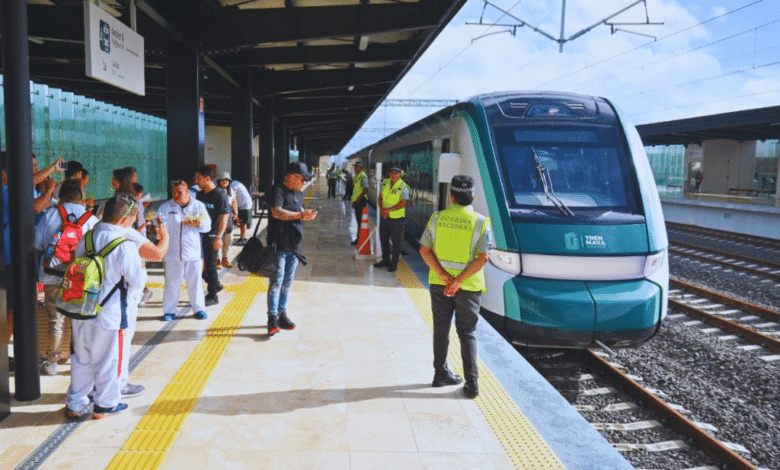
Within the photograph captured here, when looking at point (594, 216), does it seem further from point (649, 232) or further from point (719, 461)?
point (719, 461)

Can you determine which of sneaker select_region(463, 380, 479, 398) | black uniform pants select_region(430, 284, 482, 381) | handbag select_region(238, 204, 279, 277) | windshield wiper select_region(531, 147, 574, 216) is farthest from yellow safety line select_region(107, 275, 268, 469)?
windshield wiper select_region(531, 147, 574, 216)

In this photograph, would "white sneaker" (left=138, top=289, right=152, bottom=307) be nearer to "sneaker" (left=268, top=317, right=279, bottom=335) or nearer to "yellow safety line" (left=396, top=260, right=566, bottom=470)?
"sneaker" (left=268, top=317, right=279, bottom=335)

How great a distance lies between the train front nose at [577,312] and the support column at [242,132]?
36.0 feet

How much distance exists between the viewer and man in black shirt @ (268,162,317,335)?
6371 millimetres

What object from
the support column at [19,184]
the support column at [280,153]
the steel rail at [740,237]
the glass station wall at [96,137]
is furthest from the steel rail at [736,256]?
the glass station wall at [96,137]

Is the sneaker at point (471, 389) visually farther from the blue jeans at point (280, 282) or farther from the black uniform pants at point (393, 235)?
the black uniform pants at point (393, 235)

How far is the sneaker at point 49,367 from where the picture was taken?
5.20 metres

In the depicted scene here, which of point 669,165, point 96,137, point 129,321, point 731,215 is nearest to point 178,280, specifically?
point 129,321

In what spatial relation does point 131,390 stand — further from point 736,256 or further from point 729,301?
point 736,256

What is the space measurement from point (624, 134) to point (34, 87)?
47.3 feet

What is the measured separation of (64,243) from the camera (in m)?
4.82

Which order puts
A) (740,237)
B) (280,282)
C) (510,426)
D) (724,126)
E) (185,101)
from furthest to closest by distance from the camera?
(724,126) → (740,237) → (185,101) → (280,282) → (510,426)

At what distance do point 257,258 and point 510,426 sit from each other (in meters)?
2.89

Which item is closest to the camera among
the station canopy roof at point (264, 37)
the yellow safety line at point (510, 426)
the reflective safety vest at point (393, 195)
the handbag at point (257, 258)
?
the yellow safety line at point (510, 426)
